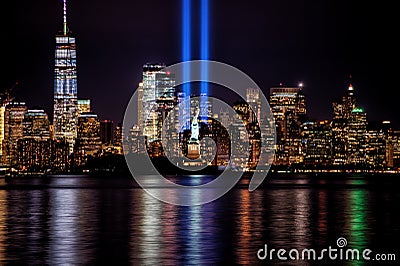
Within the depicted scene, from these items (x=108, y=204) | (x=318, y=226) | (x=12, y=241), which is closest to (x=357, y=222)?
(x=318, y=226)

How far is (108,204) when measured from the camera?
81500mm

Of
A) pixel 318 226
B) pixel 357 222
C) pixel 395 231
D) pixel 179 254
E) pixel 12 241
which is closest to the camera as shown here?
pixel 179 254

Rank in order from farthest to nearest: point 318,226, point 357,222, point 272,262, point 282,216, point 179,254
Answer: point 282,216
point 357,222
point 318,226
point 179,254
point 272,262

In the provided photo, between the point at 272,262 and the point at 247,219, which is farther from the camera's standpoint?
the point at 247,219

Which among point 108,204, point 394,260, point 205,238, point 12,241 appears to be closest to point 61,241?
point 12,241

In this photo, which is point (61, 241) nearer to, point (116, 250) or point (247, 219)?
point (116, 250)

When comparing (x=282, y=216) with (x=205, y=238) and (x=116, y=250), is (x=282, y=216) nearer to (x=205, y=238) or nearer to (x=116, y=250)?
(x=205, y=238)

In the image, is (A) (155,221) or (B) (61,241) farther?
(A) (155,221)

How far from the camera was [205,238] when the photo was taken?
153ft

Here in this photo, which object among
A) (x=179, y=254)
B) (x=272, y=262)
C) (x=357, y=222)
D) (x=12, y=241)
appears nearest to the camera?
(x=272, y=262)

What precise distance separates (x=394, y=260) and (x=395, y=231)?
14059 millimetres

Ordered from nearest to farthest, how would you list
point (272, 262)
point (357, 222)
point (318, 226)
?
point (272, 262) → point (318, 226) → point (357, 222)

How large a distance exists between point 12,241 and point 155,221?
14.9 metres

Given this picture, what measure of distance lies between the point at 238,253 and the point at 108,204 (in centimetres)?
4258
